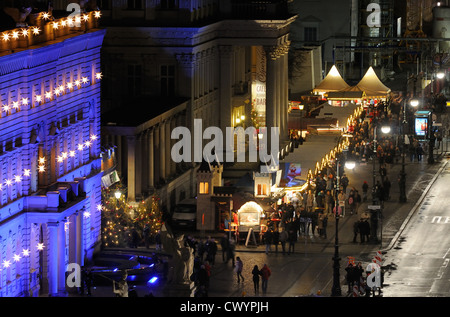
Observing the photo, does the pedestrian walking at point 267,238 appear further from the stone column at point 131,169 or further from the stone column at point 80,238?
the stone column at point 80,238

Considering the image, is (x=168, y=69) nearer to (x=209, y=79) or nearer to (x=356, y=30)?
(x=209, y=79)

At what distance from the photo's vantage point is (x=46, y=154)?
65.0 metres

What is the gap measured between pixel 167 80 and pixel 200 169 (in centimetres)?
1270

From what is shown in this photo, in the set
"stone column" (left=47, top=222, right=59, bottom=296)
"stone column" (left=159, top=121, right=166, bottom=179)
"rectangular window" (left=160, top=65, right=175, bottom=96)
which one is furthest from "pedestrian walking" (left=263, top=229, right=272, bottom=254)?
"rectangular window" (left=160, top=65, right=175, bottom=96)

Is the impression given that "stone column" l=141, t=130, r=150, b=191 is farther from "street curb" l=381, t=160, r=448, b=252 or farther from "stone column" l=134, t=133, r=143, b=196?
"street curb" l=381, t=160, r=448, b=252

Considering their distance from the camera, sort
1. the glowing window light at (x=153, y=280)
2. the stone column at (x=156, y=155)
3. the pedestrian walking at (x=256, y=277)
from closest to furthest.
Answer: the glowing window light at (x=153, y=280), the pedestrian walking at (x=256, y=277), the stone column at (x=156, y=155)

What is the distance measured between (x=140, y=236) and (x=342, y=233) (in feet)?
37.0

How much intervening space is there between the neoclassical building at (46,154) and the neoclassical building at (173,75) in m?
10.2

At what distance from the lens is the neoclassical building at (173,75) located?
82.9m

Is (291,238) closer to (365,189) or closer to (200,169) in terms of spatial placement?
(200,169)

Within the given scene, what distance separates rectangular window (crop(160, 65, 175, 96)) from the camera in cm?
9119

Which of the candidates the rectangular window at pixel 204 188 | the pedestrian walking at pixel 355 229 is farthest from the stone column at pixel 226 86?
the pedestrian walking at pixel 355 229

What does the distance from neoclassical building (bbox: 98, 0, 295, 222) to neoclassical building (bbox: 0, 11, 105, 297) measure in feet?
33.5
